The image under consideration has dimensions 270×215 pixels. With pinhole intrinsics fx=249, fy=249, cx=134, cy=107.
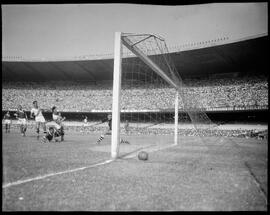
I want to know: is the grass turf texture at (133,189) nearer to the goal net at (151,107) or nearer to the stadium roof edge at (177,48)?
the goal net at (151,107)

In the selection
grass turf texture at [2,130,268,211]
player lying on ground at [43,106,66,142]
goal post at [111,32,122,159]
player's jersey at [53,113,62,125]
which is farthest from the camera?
player lying on ground at [43,106,66,142]

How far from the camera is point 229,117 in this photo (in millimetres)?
30969

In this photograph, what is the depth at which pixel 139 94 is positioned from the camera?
37.8 m

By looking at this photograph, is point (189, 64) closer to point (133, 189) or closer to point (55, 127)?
point (55, 127)

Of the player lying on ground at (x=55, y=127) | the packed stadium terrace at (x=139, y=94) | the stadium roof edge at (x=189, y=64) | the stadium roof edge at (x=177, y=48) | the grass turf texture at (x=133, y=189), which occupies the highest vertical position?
the stadium roof edge at (x=177, y=48)

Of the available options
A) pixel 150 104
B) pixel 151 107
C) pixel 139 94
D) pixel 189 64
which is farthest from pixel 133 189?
pixel 139 94

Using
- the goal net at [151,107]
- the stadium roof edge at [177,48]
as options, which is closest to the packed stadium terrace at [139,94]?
the goal net at [151,107]

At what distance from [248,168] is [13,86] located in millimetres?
46005

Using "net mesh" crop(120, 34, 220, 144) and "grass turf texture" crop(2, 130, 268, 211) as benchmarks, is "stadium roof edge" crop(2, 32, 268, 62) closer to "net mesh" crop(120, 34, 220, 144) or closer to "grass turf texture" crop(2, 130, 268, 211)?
"net mesh" crop(120, 34, 220, 144)

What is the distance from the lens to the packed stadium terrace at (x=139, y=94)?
29881 millimetres

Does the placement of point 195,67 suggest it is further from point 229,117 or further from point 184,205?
point 184,205

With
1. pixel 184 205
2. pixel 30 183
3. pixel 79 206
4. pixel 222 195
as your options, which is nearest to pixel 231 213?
pixel 184 205

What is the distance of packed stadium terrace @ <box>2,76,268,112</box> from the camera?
98.0 ft

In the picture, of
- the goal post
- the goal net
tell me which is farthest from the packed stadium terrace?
the goal post
